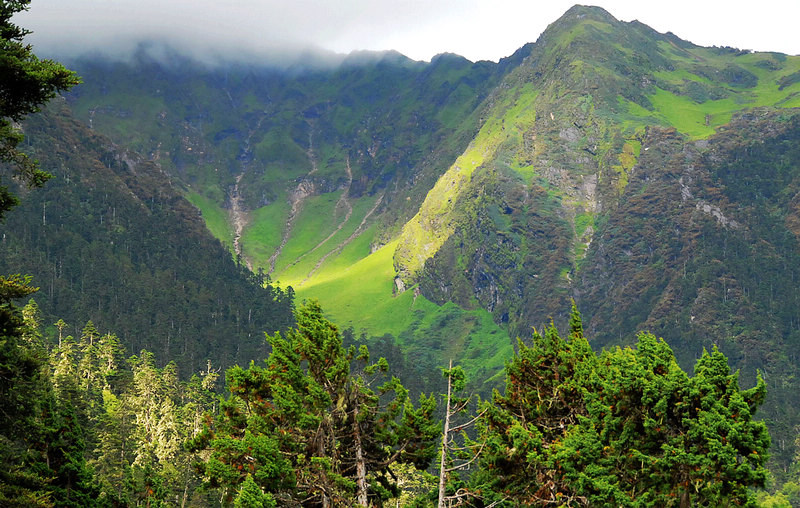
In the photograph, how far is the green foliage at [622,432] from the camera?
115 ft

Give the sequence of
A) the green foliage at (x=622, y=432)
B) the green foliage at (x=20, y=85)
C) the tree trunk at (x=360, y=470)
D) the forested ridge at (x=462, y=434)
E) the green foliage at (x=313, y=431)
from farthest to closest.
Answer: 1. the tree trunk at (x=360, y=470)
2. the green foliage at (x=313, y=431)
3. the green foliage at (x=622, y=432)
4. the forested ridge at (x=462, y=434)
5. the green foliage at (x=20, y=85)

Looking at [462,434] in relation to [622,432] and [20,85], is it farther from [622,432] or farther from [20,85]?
[20,85]

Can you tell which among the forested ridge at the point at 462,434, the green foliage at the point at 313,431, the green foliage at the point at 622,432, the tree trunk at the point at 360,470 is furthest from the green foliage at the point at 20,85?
the green foliage at the point at 622,432

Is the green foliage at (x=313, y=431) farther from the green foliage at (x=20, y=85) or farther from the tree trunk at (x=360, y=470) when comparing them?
the green foliage at (x=20, y=85)

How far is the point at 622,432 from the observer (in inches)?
1560

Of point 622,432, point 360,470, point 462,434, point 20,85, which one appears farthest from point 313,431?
point 20,85

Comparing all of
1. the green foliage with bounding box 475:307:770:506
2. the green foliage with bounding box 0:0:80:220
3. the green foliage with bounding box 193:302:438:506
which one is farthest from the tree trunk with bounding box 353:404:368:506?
the green foliage with bounding box 0:0:80:220

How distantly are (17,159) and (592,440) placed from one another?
1159 inches

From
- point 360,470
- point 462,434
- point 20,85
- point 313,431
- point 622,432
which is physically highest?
point 20,85

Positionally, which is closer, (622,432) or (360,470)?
(360,470)

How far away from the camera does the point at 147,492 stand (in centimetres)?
5328

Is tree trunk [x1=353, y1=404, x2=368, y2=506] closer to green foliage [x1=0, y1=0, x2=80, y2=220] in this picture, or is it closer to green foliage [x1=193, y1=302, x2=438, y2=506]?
green foliage [x1=193, y1=302, x2=438, y2=506]

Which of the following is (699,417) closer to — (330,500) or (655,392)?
(655,392)

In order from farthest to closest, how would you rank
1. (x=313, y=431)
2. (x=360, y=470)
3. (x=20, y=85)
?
1. (x=360, y=470)
2. (x=313, y=431)
3. (x=20, y=85)
